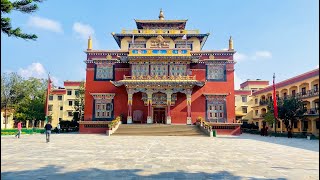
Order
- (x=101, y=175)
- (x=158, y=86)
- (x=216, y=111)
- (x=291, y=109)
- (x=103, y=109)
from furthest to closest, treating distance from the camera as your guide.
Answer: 1. (x=103, y=109)
2. (x=216, y=111)
3. (x=291, y=109)
4. (x=158, y=86)
5. (x=101, y=175)

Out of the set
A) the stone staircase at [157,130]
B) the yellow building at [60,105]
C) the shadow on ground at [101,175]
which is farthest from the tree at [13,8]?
the yellow building at [60,105]

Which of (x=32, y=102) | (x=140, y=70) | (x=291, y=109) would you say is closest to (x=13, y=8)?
(x=140, y=70)

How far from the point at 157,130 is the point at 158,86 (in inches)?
205

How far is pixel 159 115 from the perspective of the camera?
104ft

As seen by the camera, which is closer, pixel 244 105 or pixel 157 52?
pixel 157 52

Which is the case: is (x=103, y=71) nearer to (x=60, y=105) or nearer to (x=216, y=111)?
(x=216, y=111)

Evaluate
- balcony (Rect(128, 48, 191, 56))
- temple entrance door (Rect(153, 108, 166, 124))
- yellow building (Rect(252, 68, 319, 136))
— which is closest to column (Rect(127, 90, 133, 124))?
temple entrance door (Rect(153, 108, 166, 124))

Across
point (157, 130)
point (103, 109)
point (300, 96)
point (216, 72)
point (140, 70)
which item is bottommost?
point (157, 130)

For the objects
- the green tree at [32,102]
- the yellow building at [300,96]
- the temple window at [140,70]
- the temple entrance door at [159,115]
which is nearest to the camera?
the yellow building at [300,96]

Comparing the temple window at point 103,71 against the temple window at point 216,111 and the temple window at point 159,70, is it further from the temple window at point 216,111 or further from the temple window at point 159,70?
the temple window at point 216,111

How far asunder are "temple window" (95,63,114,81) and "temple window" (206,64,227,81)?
11506 mm

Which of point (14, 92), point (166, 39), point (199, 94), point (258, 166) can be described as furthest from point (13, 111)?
point (258, 166)

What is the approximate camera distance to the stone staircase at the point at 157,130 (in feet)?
84.7

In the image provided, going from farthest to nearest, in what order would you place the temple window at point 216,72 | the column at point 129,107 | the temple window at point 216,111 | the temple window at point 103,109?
1. the temple window at point 103,109
2. the temple window at point 216,72
3. the temple window at point 216,111
4. the column at point 129,107
